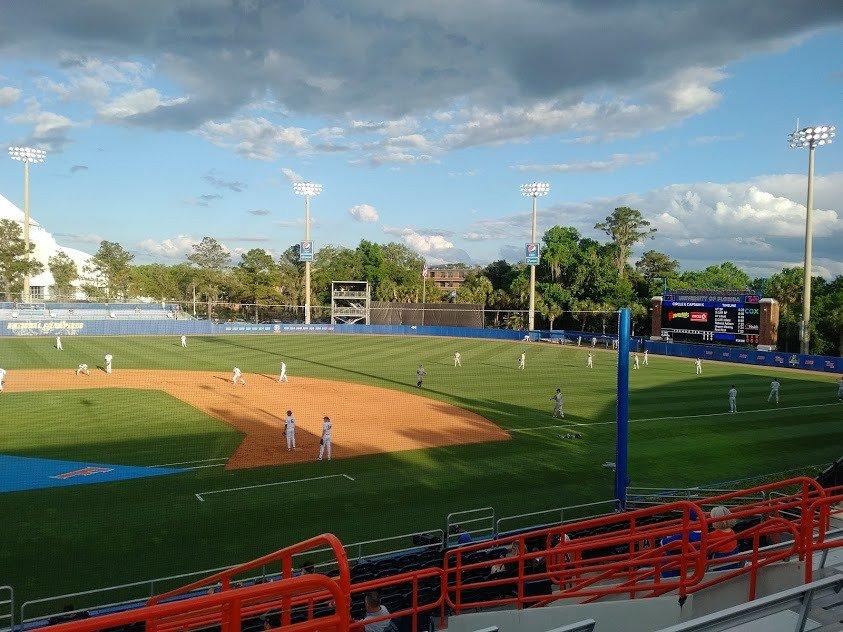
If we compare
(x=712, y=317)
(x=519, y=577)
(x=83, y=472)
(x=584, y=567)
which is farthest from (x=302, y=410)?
(x=712, y=317)

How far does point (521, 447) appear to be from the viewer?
2181 centimetres

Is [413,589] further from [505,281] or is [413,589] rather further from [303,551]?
[505,281]

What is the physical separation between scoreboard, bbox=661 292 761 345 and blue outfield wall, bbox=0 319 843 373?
117 centimetres

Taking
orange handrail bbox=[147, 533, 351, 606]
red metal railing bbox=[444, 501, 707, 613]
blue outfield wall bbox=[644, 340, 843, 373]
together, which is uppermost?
orange handrail bbox=[147, 533, 351, 606]

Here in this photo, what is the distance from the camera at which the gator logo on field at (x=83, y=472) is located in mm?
17422

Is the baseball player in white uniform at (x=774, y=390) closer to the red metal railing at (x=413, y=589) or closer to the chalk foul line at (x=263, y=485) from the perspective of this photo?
the chalk foul line at (x=263, y=485)

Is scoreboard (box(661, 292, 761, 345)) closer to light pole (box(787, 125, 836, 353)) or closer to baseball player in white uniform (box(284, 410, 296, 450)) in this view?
light pole (box(787, 125, 836, 353))

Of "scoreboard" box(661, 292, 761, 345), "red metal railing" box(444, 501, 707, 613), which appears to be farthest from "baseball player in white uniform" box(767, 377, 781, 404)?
"red metal railing" box(444, 501, 707, 613)

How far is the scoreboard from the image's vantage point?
2051 inches

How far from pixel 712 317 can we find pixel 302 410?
136 ft

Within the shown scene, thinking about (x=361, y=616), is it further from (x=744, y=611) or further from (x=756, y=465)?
(x=756, y=465)

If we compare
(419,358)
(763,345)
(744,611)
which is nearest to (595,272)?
(763,345)

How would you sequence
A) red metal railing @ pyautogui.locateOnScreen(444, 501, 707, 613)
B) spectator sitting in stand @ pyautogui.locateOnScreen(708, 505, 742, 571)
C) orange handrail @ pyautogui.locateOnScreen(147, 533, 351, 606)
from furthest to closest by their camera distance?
red metal railing @ pyautogui.locateOnScreen(444, 501, 707, 613) → spectator sitting in stand @ pyautogui.locateOnScreen(708, 505, 742, 571) → orange handrail @ pyautogui.locateOnScreen(147, 533, 351, 606)

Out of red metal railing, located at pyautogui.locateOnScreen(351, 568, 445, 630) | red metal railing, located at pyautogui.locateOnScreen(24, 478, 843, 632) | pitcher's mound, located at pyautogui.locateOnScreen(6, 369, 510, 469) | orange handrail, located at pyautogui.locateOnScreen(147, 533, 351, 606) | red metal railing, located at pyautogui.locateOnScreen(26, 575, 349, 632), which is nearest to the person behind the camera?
red metal railing, located at pyautogui.locateOnScreen(26, 575, 349, 632)
